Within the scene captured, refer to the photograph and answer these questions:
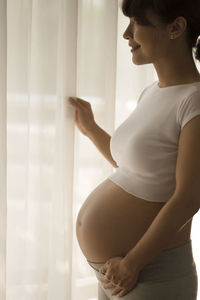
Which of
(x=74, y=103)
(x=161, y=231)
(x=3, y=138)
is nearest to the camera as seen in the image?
(x=161, y=231)

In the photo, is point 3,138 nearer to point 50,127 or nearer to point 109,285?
point 50,127

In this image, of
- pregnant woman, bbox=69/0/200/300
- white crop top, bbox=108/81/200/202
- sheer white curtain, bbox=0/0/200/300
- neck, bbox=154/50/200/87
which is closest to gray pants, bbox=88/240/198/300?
pregnant woman, bbox=69/0/200/300

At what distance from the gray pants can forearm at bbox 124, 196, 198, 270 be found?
0.20 ft

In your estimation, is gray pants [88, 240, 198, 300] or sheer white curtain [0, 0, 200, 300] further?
sheer white curtain [0, 0, 200, 300]

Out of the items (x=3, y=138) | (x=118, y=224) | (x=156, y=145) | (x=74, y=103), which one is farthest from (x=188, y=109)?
(x=3, y=138)

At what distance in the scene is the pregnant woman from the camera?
103 centimetres

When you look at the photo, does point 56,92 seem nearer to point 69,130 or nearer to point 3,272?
point 69,130

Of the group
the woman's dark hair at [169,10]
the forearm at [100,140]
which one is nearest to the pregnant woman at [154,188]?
the woman's dark hair at [169,10]

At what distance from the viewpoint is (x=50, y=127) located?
1.35 metres

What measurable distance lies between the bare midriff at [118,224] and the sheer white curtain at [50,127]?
0.91 ft

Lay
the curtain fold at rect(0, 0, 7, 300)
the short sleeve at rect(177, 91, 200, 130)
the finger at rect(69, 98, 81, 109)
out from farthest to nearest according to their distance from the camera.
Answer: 1. the finger at rect(69, 98, 81, 109)
2. the curtain fold at rect(0, 0, 7, 300)
3. the short sleeve at rect(177, 91, 200, 130)

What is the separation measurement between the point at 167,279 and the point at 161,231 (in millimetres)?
161

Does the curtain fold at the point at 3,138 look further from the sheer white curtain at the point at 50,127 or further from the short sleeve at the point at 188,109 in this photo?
the short sleeve at the point at 188,109

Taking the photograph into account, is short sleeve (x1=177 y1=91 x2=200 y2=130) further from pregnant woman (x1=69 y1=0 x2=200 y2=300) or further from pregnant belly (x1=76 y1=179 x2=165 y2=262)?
pregnant belly (x1=76 y1=179 x2=165 y2=262)
